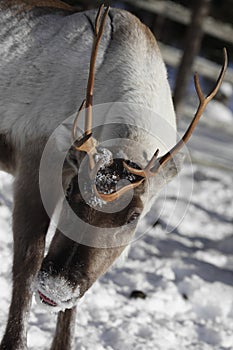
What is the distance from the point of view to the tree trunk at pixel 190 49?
7832 millimetres

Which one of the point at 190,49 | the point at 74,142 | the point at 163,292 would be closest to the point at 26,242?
the point at 74,142

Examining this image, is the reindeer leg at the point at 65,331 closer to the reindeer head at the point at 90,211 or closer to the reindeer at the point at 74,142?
the reindeer at the point at 74,142

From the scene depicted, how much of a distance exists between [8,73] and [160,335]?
6.22 feet

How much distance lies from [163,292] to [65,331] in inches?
49.0

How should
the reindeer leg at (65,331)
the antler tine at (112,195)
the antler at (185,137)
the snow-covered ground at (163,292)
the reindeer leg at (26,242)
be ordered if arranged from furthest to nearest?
the snow-covered ground at (163,292)
the reindeer leg at (65,331)
the reindeer leg at (26,242)
the antler at (185,137)
the antler tine at (112,195)

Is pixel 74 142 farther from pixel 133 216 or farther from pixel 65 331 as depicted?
pixel 65 331

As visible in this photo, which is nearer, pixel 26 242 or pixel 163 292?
pixel 26 242

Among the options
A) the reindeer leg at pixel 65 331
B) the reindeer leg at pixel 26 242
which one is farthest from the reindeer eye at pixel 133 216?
the reindeer leg at pixel 65 331

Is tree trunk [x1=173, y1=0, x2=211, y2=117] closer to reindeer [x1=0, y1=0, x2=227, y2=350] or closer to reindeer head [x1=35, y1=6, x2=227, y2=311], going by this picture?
reindeer [x1=0, y1=0, x2=227, y2=350]

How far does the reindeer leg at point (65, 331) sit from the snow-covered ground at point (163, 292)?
7 centimetres

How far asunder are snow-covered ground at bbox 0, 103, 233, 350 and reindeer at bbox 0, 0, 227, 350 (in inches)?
14.2

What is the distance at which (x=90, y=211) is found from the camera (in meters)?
3.02

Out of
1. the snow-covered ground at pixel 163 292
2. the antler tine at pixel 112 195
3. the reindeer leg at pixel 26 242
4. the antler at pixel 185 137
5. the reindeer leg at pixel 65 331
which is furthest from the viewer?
the snow-covered ground at pixel 163 292

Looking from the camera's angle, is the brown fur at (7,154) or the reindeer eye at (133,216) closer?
the reindeer eye at (133,216)
